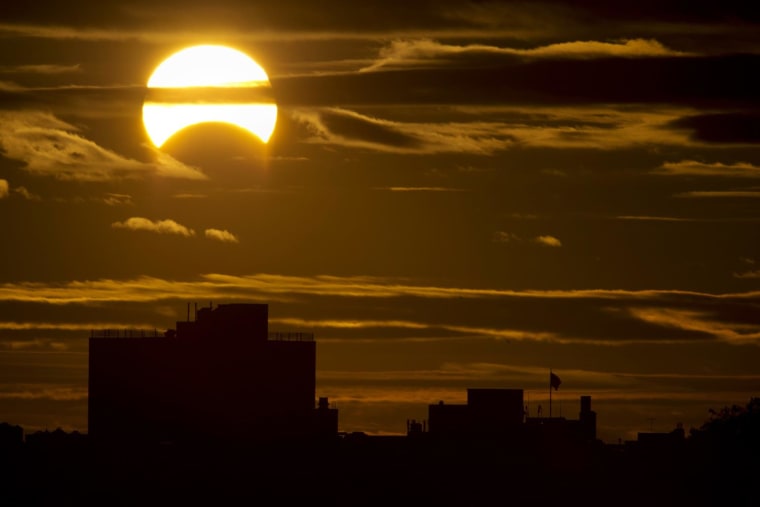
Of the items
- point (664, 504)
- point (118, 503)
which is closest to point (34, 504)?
point (118, 503)

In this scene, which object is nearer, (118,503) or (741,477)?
(741,477)

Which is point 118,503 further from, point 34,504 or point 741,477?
point 741,477

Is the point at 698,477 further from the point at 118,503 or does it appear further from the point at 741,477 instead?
the point at 118,503

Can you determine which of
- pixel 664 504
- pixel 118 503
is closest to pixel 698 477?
pixel 664 504
